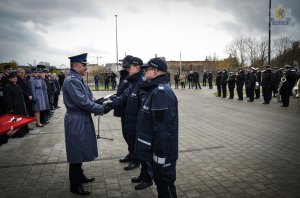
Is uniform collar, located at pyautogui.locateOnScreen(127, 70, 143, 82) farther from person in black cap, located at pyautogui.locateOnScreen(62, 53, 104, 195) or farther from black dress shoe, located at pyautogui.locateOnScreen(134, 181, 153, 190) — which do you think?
black dress shoe, located at pyautogui.locateOnScreen(134, 181, 153, 190)

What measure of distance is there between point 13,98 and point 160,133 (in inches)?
255

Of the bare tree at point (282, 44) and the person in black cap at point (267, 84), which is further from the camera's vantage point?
the bare tree at point (282, 44)

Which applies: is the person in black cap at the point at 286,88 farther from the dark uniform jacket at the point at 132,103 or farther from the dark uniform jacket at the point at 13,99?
the dark uniform jacket at the point at 13,99

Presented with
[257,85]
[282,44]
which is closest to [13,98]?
[257,85]

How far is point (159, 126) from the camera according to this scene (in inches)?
124

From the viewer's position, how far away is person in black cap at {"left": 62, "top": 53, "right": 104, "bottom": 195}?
4.09 meters

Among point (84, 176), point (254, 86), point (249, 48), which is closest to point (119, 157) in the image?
point (84, 176)

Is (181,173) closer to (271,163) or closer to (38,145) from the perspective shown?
(271,163)

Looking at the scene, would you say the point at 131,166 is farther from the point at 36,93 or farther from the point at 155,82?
the point at 36,93

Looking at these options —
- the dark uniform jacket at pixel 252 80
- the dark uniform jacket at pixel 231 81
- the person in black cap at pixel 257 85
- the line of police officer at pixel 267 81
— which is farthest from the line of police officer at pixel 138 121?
the dark uniform jacket at pixel 231 81

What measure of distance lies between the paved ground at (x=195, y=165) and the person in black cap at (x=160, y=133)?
48.2 inches

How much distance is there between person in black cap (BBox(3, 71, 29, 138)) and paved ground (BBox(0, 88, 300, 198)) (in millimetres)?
860

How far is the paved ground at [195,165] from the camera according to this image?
14.4 feet

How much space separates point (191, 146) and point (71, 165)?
3586mm
